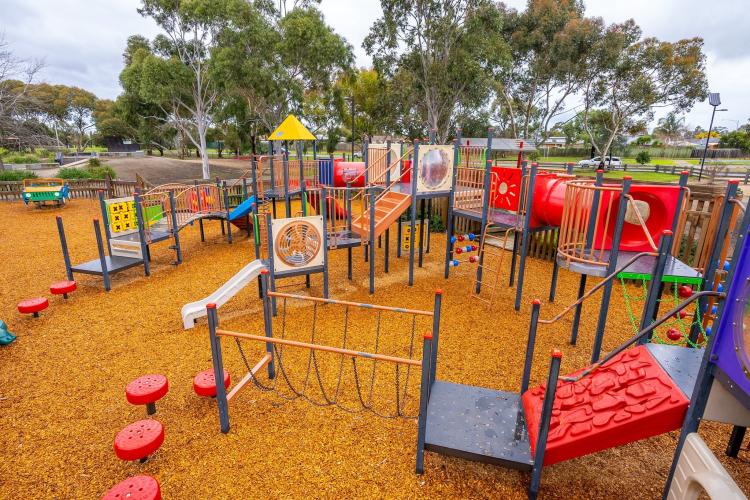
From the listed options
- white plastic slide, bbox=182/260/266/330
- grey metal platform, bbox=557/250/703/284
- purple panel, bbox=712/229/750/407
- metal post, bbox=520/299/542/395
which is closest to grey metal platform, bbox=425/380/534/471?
metal post, bbox=520/299/542/395

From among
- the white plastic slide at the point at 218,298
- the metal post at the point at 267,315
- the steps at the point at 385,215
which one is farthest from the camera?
the steps at the point at 385,215

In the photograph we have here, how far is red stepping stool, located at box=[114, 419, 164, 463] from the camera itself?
11.9ft

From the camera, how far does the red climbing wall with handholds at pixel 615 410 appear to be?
3.07 meters

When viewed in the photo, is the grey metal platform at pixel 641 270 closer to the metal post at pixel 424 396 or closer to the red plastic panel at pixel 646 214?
the red plastic panel at pixel 646 214

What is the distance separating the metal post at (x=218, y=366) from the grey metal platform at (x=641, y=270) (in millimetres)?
4650

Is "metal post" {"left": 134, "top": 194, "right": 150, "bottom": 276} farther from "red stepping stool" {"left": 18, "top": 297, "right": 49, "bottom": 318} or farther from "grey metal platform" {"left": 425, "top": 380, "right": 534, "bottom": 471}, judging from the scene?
"grey metal platform" {"left": 425, "top": 380, "right": 534, "bottom": 471}

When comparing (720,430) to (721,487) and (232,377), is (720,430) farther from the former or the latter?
(232,377)

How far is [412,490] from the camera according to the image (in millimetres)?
3537

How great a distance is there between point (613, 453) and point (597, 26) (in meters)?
32.3

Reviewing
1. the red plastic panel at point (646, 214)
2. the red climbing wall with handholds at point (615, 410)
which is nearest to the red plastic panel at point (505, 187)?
the red plastic panel at point (646, 214)

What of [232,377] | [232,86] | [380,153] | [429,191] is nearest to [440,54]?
[232,86]

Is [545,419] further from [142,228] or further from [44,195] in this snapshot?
[44,195]

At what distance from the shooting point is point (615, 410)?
129 inches

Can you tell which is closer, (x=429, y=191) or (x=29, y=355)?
(x=29, y=355)
